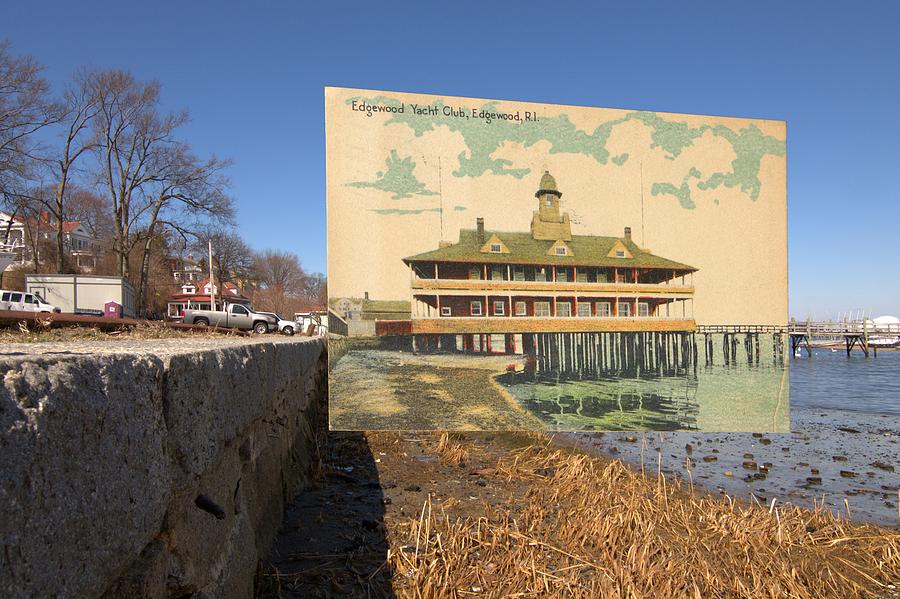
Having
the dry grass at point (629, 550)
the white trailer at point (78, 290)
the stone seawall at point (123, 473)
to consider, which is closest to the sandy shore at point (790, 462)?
the dry grass at point (629, 550)

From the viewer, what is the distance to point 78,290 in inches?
954

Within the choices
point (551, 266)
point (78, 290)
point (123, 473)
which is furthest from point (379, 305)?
point (78, 290)

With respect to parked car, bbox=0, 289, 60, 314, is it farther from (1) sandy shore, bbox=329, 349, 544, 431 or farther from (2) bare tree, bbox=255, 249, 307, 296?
(2) bare tree, bbox=255, 249, 307, 296

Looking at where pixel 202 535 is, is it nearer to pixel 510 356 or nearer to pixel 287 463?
pixel 287 463

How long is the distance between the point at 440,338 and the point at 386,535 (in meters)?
1.40

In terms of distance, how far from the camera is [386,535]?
401 cm

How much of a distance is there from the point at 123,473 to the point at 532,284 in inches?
143

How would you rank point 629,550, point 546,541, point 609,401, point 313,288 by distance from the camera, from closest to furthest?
1. point 629,550
2. point 546,541
3. point 609,401
4. point 313,288

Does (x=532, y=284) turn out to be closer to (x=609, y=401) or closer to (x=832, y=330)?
(x=609, y=401)

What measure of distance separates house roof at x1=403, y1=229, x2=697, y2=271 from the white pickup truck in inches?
784

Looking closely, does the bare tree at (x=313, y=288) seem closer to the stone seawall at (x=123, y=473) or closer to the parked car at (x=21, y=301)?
the parked car at (x=21, y=301)

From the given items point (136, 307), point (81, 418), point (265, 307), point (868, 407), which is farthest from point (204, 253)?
point (81, 418)

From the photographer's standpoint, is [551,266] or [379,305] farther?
[551,266]

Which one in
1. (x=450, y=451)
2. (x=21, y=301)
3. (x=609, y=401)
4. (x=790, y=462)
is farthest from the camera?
(x=21, y=301)
